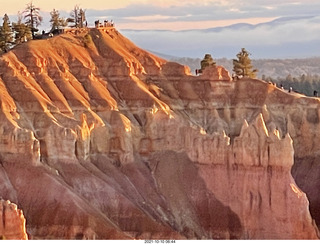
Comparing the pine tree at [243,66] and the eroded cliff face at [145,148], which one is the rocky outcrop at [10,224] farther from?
the pine tree at [243,66]

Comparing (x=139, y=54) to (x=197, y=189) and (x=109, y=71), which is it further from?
(x=197, y=189)

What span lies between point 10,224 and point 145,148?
2550cm

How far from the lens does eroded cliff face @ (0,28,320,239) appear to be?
98.6 meters

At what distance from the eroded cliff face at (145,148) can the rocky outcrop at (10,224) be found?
9678 mm

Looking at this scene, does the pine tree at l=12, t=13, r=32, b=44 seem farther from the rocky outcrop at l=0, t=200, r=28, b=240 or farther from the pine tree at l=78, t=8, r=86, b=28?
the rocky outcrop at l=0, t=200, r=28, b=240

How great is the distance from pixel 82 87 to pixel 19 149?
11.5 meters

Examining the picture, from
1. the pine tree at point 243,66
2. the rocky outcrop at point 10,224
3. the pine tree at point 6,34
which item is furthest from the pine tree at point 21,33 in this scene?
the rocky outcrop at point 10,224

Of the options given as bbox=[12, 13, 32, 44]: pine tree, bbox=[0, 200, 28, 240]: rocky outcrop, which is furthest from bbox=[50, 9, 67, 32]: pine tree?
bbox=[0, 200, 28, 240]: rocky outcrop

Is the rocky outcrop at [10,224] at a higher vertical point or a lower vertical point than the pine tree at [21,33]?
lower

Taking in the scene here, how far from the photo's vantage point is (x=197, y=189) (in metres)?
105

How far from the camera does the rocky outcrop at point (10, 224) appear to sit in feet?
274

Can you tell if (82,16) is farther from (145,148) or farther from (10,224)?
(10,224)

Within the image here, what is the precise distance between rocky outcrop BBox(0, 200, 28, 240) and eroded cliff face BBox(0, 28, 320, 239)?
9.68 meters

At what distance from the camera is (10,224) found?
274 ft
